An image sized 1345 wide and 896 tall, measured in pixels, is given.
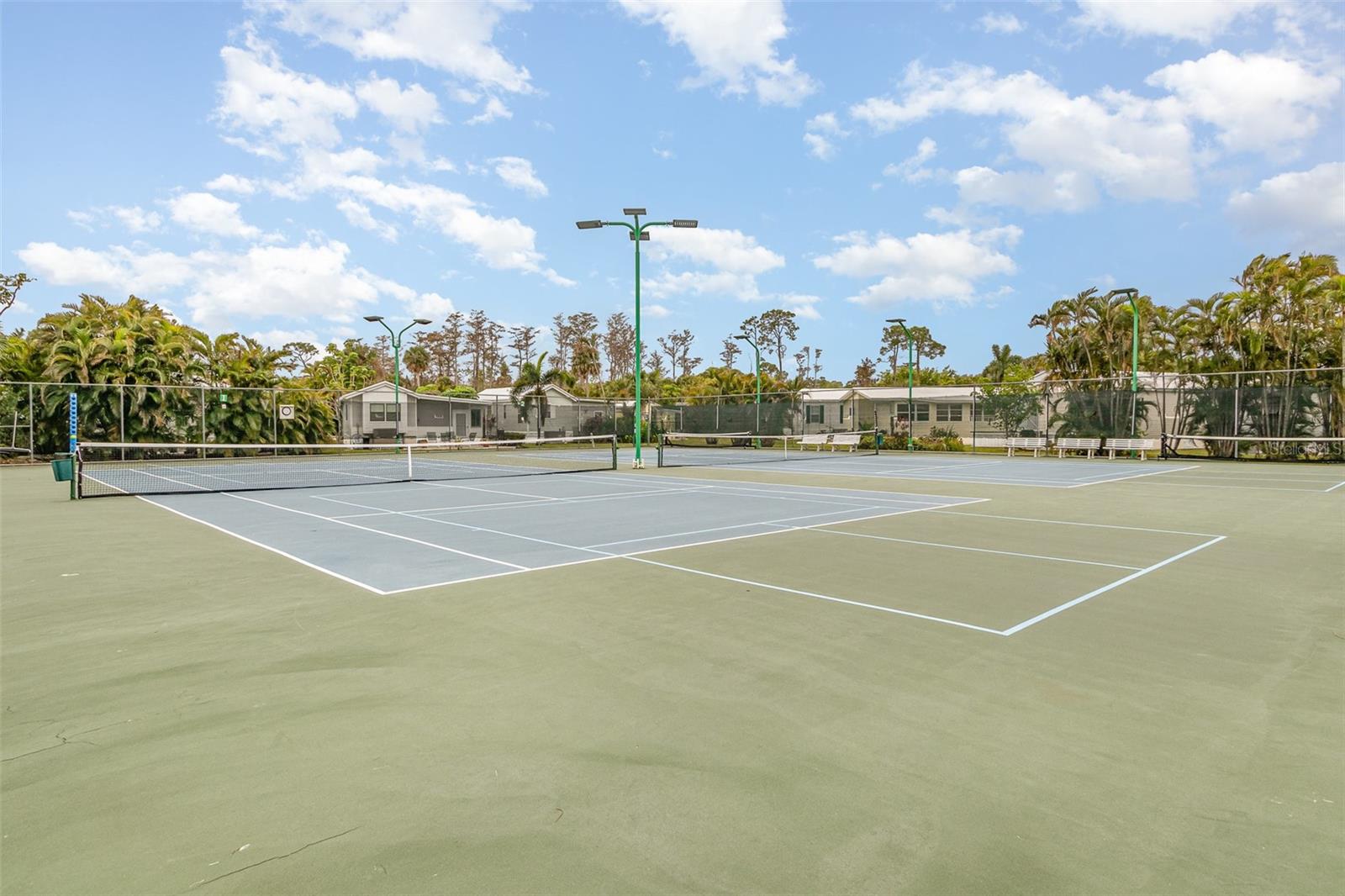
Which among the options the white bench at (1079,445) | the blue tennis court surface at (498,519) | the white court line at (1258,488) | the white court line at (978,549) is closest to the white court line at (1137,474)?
the white court line at (1258,488)

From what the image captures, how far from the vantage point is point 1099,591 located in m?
6.69

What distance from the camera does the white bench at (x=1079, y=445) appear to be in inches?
1211

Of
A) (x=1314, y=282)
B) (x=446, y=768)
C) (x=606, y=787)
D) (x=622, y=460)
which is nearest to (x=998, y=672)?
(x=606, y=787)

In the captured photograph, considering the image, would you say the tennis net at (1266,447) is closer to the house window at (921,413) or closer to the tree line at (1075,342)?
the tree line at (1075,342)

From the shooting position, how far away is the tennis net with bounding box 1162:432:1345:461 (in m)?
26.5

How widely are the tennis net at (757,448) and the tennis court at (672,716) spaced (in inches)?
661

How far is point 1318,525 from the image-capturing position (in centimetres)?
1099

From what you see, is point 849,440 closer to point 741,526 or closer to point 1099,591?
point 741,526

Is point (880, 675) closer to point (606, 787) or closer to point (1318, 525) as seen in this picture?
point (606, 787)

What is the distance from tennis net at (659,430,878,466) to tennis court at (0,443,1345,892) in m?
16.8

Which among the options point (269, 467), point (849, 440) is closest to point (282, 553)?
point (269, 467)

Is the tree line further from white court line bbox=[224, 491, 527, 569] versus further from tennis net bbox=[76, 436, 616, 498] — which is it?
white court line bbox=[224, 491, 527, 569]

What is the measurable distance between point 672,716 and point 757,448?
117 ft

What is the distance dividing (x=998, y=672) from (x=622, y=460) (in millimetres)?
23098
